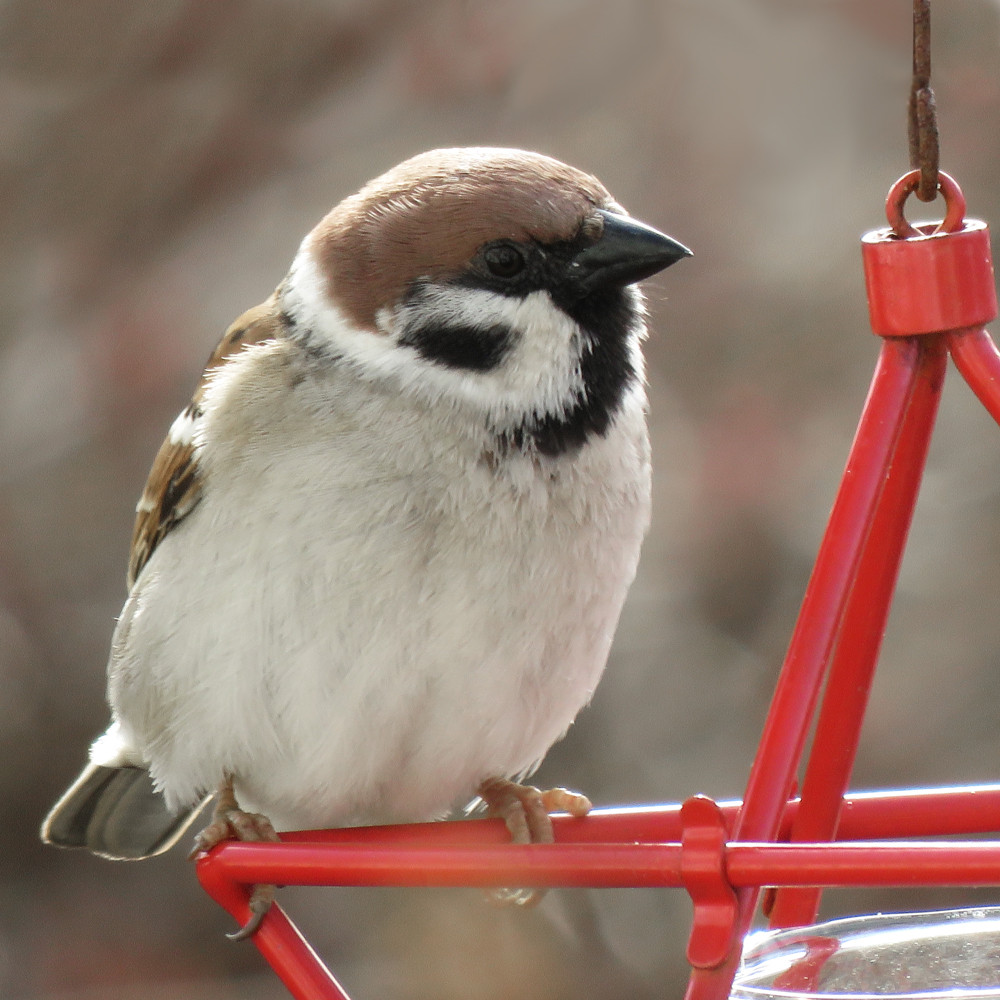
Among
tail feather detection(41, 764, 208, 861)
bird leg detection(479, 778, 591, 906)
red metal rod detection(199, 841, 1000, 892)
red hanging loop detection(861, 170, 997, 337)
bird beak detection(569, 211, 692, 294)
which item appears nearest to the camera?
red metal rod detection(199, 841, 1000, 892)

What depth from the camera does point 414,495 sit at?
5.01 ft

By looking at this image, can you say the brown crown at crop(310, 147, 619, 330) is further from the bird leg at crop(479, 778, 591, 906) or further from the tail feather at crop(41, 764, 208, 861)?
the tail feather at crop(41, 764, 208, 861)

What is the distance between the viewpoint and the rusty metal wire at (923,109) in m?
1.08

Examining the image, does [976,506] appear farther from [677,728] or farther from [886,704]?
[677,728]

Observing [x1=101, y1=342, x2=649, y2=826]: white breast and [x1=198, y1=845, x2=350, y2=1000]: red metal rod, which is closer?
[x1=198, y1=845, x2=350, y2=1000]: red metal rod

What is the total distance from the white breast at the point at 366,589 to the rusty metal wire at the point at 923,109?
21.6 inches

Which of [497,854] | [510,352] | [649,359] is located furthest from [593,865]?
[649,359]

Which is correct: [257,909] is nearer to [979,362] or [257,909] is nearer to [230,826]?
[230,826]

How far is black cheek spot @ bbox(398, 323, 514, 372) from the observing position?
153cm

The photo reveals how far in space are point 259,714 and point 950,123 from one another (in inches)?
79.8

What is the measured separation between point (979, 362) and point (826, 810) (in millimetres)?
383

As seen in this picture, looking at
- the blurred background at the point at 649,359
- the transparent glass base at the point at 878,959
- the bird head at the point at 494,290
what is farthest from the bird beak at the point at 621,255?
the blurred background at the point at 649,359

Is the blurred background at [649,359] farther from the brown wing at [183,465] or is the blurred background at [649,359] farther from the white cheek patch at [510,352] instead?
the white cheek patch at [510,352]

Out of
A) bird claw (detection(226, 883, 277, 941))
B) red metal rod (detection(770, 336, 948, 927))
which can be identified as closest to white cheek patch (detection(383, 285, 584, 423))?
red metal rod (detection(770, 336, 948, 927))
